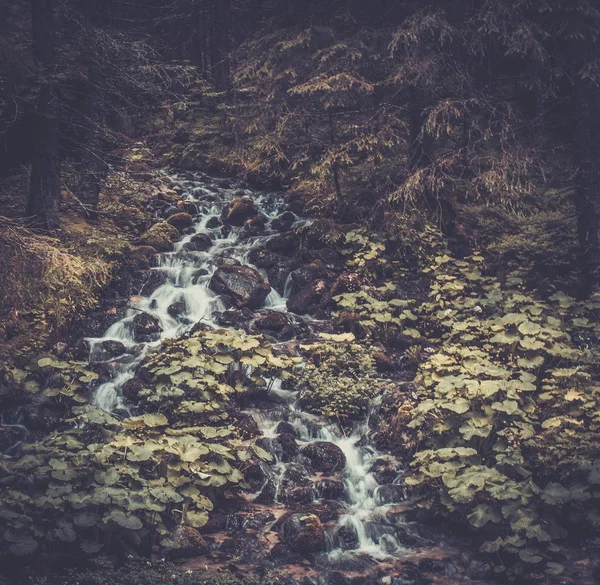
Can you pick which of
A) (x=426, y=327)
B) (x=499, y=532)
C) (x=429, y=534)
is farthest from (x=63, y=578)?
(x=426, y=327)

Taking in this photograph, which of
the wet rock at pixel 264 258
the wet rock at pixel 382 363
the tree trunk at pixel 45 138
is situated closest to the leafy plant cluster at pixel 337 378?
the wet rock at pixel 382 363

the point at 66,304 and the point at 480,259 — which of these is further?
the point at 480,259

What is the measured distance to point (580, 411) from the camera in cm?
835

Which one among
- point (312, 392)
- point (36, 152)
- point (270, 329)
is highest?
point (36, 152)

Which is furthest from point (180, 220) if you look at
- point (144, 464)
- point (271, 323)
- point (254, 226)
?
point (144, 464)

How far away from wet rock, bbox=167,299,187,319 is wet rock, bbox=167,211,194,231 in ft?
13.3

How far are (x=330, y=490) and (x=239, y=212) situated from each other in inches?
402

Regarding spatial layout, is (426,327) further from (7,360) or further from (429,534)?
(7,360)

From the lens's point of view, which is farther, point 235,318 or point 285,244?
point 285,244

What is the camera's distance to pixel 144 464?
8.09 m

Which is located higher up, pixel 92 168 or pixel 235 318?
pixel 92 168

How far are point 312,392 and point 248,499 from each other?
2.41 m

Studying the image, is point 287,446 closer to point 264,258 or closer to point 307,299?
point 307,299

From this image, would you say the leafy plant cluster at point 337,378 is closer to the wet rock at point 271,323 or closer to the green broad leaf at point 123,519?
the wet rock at point 271,323
